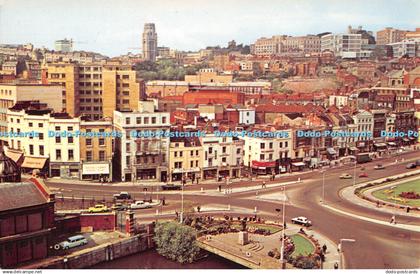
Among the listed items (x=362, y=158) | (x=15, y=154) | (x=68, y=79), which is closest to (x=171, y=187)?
(x=15, y=154)

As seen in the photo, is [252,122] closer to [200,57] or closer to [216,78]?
[216,78]

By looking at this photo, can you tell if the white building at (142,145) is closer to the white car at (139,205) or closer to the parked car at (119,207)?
the white car at (139,205)

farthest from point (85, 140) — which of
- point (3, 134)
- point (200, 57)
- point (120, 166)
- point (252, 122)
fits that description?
point (200, 57)

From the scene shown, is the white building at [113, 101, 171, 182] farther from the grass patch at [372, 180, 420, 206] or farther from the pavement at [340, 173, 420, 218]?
the grass patch at [372, 180, 420, 206]

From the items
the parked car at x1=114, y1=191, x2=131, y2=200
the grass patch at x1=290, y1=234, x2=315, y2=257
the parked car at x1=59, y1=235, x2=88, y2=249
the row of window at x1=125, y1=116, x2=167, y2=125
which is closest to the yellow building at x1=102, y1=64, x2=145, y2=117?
the row of window at x1=125, y1=116, x2=167, y2=125

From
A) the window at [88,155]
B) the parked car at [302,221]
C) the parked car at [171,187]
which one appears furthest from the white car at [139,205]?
the parked car at [302,221]

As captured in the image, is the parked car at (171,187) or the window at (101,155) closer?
the parked car at (171,187)

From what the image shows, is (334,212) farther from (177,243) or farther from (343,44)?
(343,44)
